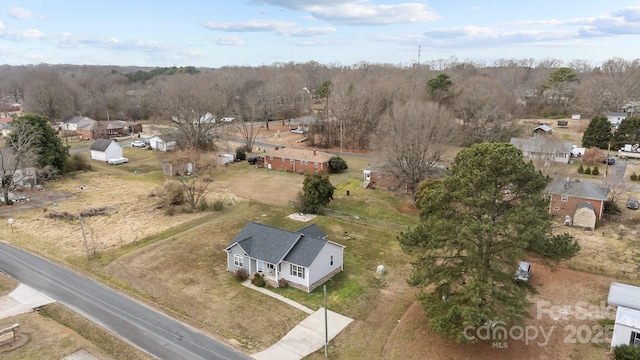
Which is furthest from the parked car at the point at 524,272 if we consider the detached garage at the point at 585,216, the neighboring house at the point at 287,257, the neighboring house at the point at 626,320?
the neighboring house at the point at 287,257

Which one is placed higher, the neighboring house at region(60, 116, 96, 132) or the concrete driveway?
the neighboring house at region(60, 116, 96, 132)

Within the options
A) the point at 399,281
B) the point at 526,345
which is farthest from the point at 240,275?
the point at 526,345

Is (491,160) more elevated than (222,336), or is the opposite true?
(491,160)

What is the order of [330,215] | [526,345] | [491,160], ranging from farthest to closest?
[330,215]
[526,345]
[491,160]

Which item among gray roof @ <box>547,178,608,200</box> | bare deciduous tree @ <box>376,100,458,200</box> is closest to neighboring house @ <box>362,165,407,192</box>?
bare deciduous tree @ <box>376,100,458,200</box>

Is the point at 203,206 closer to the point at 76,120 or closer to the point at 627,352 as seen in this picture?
the point at 627,352

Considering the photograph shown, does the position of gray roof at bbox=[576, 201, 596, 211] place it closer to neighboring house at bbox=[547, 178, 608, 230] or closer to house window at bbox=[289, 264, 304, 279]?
neighboring house at bbox=[547, 178, 608, 230]

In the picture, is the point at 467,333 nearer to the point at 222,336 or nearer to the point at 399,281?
the point at 399,281
